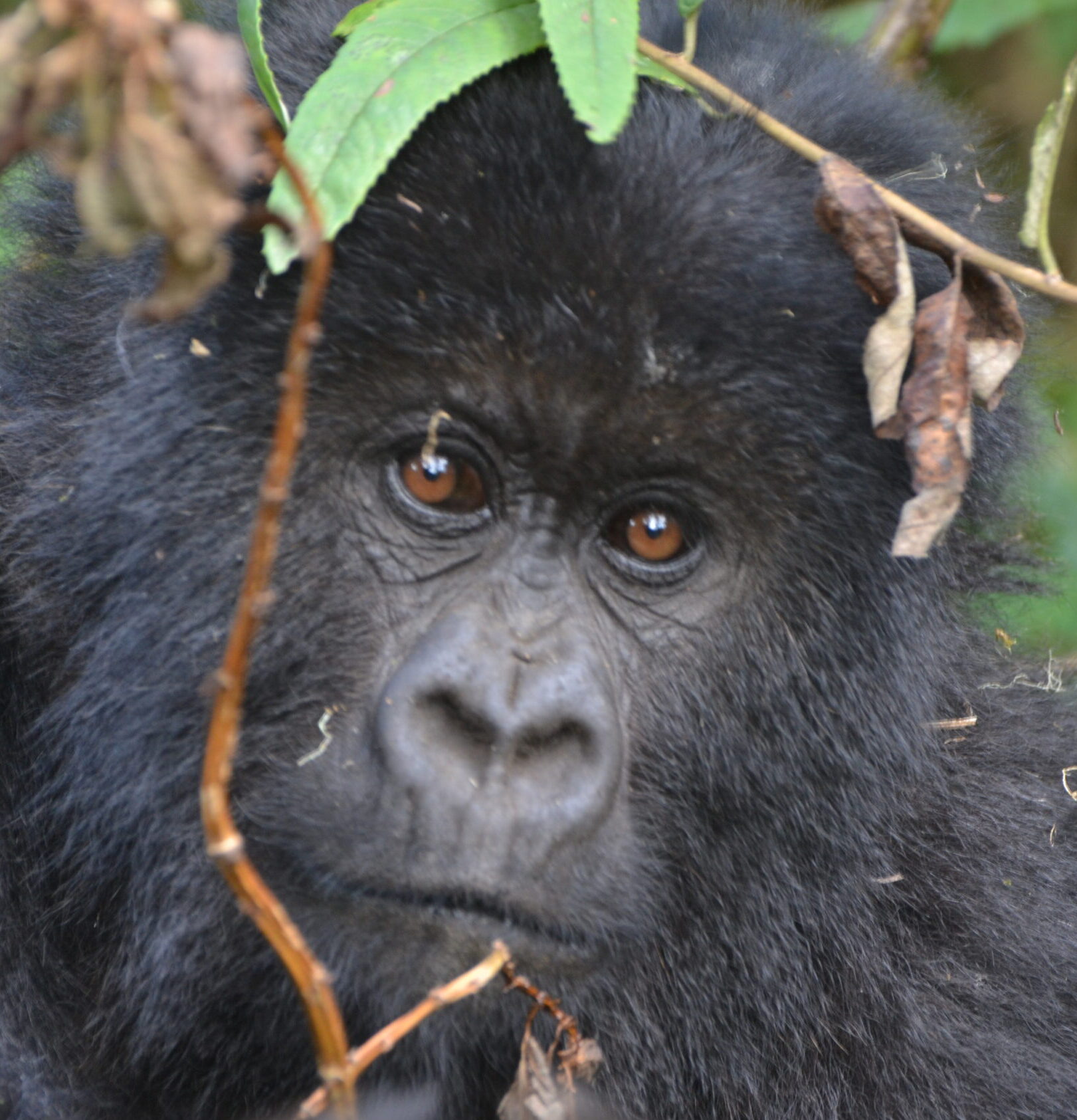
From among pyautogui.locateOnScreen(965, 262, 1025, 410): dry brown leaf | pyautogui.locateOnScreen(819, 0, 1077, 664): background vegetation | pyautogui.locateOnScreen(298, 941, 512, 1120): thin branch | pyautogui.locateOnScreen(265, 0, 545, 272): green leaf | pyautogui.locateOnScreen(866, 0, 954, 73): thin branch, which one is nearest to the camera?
pyautogui.locateOnScreen(298, 941, 512, 1120): thin branch

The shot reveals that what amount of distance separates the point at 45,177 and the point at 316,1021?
206 cm

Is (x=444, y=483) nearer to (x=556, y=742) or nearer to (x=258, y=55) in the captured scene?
(x=556, y=742)

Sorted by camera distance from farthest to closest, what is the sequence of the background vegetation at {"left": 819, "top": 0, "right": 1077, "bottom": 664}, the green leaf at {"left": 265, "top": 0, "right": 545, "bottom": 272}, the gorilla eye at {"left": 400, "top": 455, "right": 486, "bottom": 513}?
the background vegetation at {"left": 819, "top": 0, "right": 1077, "bottom": 664}, the gorilla eye at {"left": 400, "top": 455, "right": 486, "bottom": 513}, the green leaf at {"left": 265, "top": 0, "right": 545, "bottom": 272}

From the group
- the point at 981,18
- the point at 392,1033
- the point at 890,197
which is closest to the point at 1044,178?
the point at 890,197

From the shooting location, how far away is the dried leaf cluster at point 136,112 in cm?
133

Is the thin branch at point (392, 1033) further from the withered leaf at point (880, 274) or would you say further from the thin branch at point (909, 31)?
the thin branch at point (909, 31)

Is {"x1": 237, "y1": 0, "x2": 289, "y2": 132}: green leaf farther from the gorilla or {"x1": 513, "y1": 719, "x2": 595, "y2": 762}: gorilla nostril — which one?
{"x1": 513, "y1": 719, "x2": 595, "y2": 762}: gorilla nostril

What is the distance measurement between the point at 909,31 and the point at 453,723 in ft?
10.2

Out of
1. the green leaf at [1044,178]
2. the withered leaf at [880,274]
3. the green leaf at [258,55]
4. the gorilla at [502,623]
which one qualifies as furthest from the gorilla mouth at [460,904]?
the green leaf at [1044,178]

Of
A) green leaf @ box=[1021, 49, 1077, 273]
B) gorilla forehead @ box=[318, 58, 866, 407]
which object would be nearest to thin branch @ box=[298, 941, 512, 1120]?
gorilla forehead @ box=[318, 58, 866, 407]

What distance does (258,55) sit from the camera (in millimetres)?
2178

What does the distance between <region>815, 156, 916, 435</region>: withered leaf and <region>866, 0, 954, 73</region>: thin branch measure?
2400 mm

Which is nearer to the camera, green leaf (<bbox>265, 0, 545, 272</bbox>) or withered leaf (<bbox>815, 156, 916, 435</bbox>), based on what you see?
green leaf (<bbox>265, 0, 545, 272</bbox>)

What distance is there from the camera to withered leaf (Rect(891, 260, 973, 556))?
216cm
